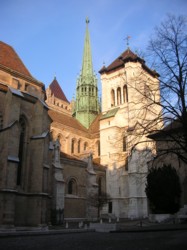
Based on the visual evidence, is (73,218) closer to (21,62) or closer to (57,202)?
(57,202)

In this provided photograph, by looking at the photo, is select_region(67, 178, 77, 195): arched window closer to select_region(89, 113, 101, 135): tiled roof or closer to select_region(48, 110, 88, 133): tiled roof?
select_region(48, 110, 88, 133): tiled roof

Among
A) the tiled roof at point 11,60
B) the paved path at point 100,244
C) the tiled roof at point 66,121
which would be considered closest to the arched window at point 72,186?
the tiled roof at point 66,121

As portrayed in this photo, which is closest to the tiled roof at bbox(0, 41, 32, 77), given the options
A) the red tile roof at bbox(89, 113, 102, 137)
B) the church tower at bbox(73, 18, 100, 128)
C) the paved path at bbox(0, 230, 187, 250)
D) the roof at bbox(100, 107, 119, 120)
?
the paved path at bbox(0, 230, 187, 250)

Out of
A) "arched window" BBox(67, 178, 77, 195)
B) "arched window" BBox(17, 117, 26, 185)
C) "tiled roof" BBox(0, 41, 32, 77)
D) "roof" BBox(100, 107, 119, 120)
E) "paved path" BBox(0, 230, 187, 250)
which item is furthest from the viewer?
"roof" BBox(100, 107, 119, 120)

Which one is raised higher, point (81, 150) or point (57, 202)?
point (81, 150)

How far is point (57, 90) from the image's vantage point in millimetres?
59594

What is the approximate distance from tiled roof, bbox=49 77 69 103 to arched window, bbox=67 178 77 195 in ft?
96.1

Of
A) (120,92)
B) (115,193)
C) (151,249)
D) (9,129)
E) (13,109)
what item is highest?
(120,92)

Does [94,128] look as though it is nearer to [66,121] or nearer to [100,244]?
[66,121]

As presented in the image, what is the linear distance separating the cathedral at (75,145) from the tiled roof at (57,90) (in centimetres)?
29

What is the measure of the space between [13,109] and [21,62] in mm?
7737

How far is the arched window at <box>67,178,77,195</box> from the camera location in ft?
97.7

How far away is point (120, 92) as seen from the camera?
42406mm

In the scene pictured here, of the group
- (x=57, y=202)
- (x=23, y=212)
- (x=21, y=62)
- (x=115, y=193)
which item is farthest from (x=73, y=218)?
(x=21, y=62)
